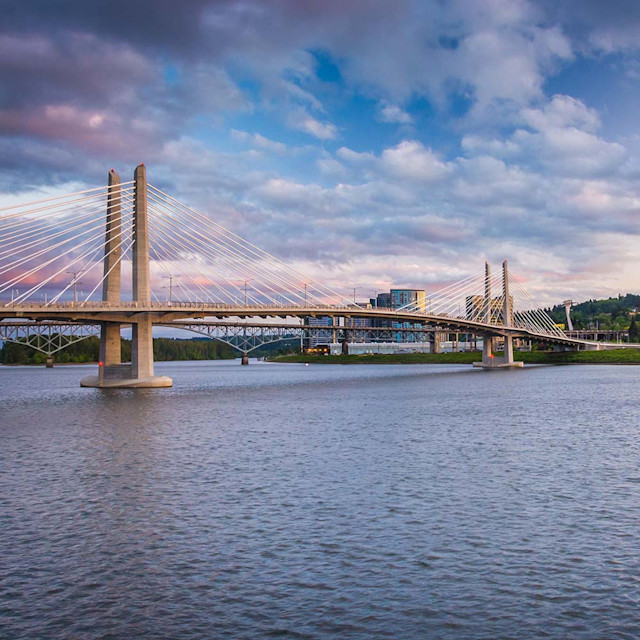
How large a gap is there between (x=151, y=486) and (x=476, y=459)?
12.3 metres

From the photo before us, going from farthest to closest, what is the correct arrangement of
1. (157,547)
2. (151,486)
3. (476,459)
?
(476,459)
(151,486)
(157,547)

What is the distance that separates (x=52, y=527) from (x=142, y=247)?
5478cm

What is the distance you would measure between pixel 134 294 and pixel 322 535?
188 feet

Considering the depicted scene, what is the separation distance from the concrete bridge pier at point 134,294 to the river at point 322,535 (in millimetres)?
36601

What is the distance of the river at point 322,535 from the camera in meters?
11.1

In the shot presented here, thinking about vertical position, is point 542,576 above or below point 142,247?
below

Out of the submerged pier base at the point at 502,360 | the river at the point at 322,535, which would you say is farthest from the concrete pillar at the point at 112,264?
the submerged pier base at the point at 502,360

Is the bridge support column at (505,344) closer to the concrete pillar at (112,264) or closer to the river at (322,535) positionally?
the concrete pillar at (112,264)

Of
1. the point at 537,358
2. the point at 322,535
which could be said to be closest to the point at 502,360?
the point at 537,358

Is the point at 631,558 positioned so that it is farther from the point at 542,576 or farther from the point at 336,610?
the point at 336,610

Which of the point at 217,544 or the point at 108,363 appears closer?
the point at 217,544

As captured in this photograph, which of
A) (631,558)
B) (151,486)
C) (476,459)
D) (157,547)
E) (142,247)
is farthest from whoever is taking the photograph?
(142,247)

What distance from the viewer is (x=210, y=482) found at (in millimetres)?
21891

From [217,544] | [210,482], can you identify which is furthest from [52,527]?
[210,482]
